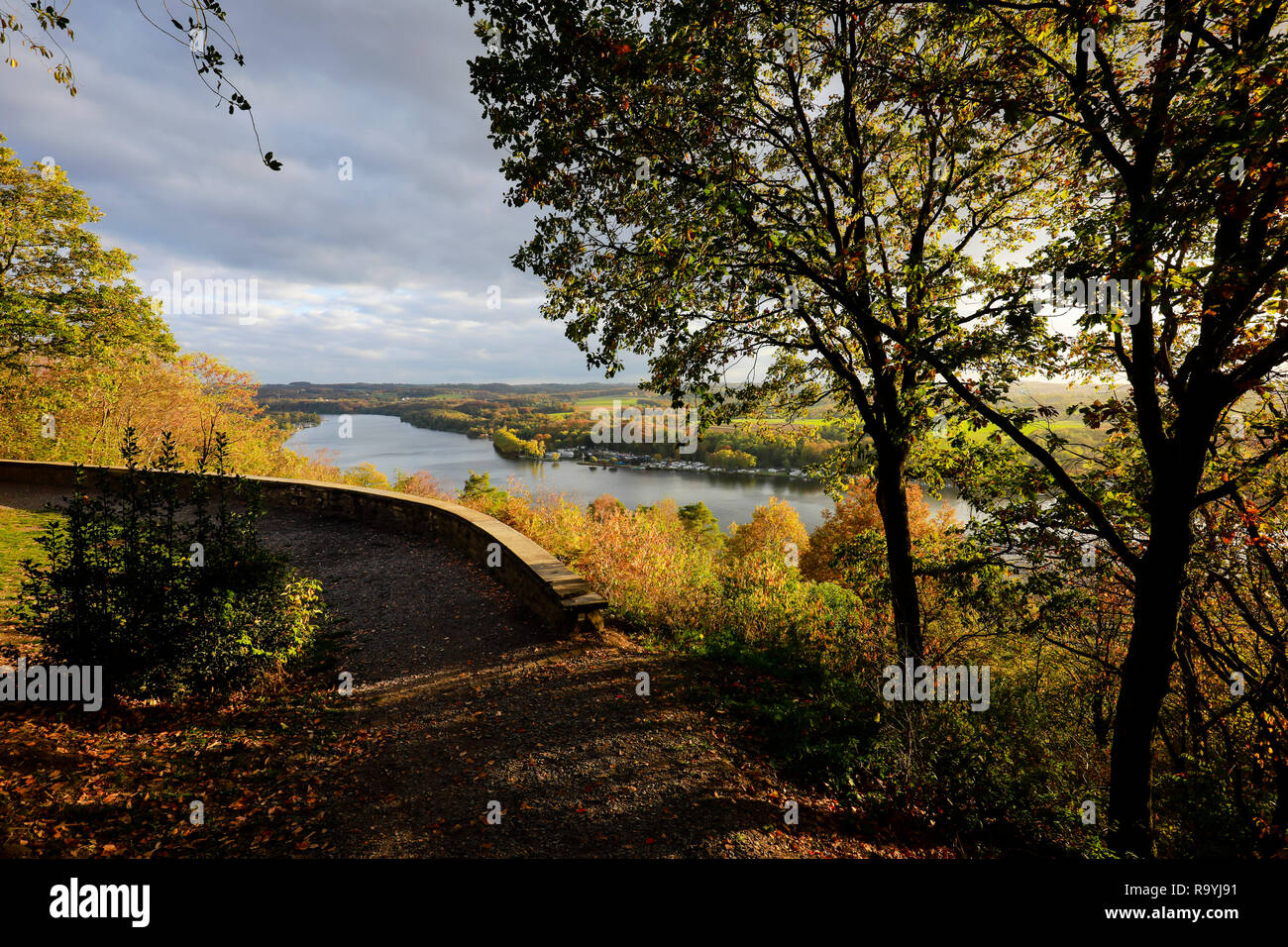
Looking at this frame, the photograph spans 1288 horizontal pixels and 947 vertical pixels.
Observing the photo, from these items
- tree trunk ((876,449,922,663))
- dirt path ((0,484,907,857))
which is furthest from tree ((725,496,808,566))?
dirt path ((0,484,907,857))

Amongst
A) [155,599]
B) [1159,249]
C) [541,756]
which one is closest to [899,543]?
[1159,249]

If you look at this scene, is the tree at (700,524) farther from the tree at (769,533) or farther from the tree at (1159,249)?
the tree at (1159,249)

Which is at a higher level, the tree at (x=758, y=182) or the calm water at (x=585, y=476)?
the tree at (x=758, y=182)

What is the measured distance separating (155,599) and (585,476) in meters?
59.8

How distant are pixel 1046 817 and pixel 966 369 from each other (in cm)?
437

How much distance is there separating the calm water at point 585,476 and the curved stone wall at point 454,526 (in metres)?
24.5

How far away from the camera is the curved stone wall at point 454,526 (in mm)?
5930

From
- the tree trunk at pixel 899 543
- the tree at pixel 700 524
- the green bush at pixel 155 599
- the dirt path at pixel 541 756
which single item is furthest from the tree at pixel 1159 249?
the tree at pixel 700 524

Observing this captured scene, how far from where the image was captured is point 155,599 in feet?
12.7

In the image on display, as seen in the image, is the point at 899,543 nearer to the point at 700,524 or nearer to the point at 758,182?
the point at 758,182

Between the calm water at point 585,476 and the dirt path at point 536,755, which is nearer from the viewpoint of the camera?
the dirt path at point 536,755

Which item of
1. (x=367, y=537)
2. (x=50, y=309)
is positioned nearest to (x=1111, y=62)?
(x=367, y=537)
